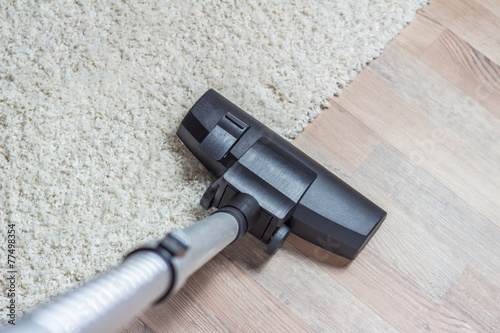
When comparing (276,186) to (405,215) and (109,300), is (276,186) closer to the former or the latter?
(405,215)

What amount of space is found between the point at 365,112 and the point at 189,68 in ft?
1.30

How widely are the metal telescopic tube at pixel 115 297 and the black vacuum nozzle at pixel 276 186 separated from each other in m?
0.29

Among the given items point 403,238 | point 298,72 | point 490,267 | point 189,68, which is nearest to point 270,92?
point 298,72

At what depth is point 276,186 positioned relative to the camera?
0.83 metres

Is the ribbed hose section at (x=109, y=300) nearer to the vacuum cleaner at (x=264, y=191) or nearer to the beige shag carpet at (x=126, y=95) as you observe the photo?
the vacuum cleaner at (x=264, y=191)

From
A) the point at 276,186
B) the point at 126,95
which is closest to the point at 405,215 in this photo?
the point at 276,186

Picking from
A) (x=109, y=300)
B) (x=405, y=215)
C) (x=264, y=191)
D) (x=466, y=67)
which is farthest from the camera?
(x=466, y=67)

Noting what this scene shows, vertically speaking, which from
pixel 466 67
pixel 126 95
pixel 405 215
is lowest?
pixel 126 95

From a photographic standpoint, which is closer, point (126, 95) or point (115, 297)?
point (115, 297)

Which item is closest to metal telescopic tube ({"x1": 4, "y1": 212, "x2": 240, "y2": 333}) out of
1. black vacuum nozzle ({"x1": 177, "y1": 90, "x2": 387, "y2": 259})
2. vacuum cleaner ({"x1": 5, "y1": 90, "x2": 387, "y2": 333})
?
vacuum cleaner ({"x1": 5, "y1": 90, "x2": 387, "y2": 333})

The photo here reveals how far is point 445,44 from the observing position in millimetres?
1105

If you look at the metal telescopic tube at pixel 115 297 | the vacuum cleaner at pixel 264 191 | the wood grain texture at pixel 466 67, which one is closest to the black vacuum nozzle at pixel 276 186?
the vacuum cleaner at pixel 264 191

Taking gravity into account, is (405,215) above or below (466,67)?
below

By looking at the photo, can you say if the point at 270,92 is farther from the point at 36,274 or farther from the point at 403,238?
the point at 36,274
